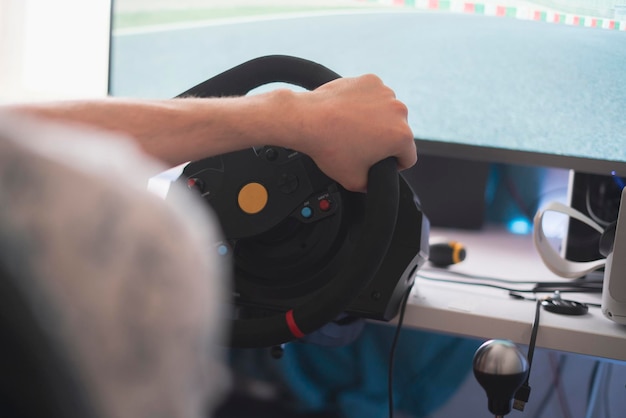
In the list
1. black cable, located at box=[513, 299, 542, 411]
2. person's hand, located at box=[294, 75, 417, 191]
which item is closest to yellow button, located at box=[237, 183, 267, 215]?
person's hand, located at box=[294, 75, 417, 191]

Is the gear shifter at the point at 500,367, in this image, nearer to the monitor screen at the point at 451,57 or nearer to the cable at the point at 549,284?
the cable at the point at 549,284

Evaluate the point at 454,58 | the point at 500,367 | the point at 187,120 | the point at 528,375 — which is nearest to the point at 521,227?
the point at 454,58

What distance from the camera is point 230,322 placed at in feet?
2.26

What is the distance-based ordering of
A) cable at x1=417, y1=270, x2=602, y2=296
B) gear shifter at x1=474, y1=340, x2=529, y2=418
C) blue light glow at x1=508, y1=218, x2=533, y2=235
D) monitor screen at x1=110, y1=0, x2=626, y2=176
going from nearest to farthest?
gear shifter at x1=474, y1=340, x2=529, y2=418 → cable at x1=417, y1=270, x2=602, y2=296 → monitor screen at x1=110, y1=0, x2=626, y2=176 → blue light glow at x1=508, y1=218, x2=533, y2=235

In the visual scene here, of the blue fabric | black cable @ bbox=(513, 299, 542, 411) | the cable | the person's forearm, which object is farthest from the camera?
the blue fabric

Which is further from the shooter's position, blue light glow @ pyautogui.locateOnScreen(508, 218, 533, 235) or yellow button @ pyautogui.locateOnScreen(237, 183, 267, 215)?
blue light glow @ pyautogui.locateOnScreen(508, 218, 533, 235)

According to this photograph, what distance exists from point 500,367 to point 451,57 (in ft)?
2.37

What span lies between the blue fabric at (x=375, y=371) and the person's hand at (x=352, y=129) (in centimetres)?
66

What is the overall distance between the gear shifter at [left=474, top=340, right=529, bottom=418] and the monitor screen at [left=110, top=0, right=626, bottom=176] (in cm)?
57

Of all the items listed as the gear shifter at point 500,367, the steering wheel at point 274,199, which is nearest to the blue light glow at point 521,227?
the steering wheel at point 274,199

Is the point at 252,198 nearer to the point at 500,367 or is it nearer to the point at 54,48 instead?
the point at 500,367

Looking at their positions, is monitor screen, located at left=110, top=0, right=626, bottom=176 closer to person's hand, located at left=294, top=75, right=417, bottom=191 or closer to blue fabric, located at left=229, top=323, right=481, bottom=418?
blue fabric, located at left=229, top=323, right=481, bottom=418

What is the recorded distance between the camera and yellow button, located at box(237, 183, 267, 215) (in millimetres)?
822

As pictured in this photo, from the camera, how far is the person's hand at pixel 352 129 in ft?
2.31
